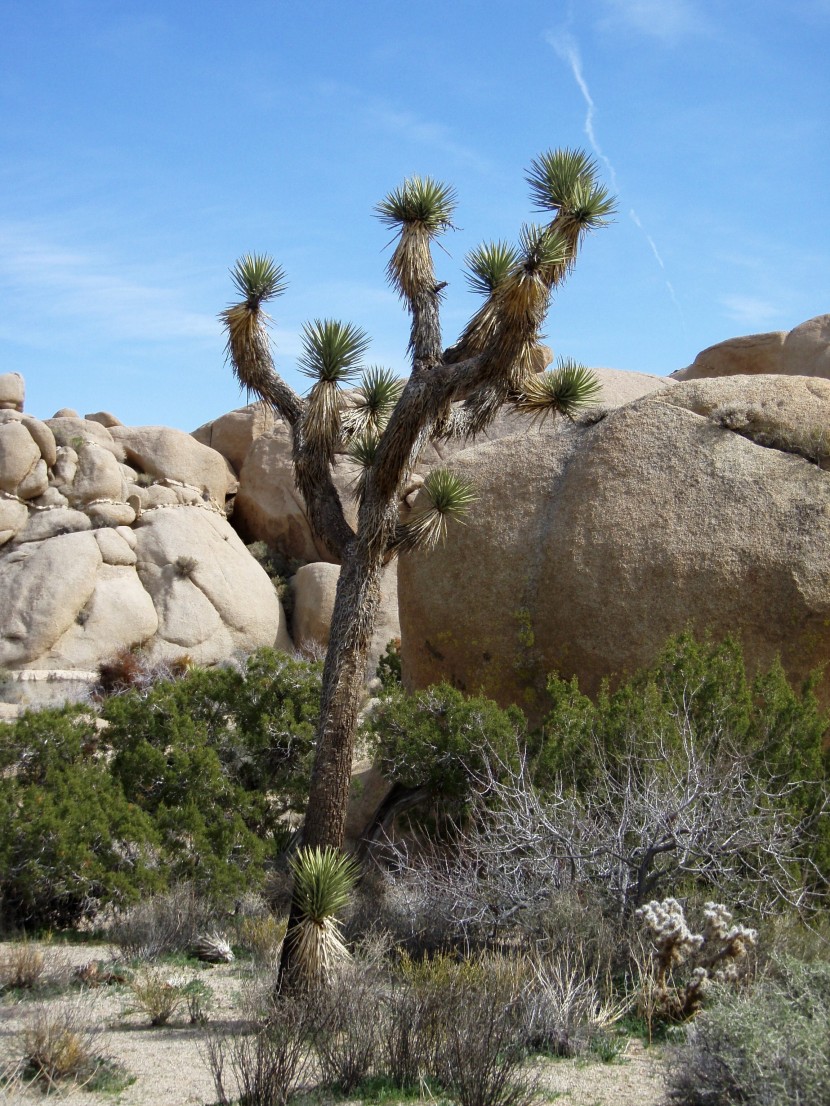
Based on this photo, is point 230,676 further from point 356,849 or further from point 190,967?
point 190,967

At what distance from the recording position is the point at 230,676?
12.5m

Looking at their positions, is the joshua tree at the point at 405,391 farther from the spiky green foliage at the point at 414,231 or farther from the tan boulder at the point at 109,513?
the tan boulder at the point at 109,513

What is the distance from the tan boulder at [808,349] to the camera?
2400 centimetres

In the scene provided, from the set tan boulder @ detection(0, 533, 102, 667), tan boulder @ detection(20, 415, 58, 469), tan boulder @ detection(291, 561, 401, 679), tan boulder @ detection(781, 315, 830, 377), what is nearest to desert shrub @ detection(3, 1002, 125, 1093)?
tan boulder @ detection(0, 533, 102, 667)

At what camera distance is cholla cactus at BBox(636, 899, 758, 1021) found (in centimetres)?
667

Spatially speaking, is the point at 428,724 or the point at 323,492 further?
the point at 428,724

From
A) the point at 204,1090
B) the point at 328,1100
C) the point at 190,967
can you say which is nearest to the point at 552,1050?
the point at 328,1100

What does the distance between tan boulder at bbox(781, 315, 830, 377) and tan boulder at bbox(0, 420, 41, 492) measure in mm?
17610

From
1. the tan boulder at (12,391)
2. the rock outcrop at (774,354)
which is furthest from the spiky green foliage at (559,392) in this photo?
the tan boulder at (12,391)

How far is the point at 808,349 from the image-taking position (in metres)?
24.4

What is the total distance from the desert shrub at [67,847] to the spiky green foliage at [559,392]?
5.52 m

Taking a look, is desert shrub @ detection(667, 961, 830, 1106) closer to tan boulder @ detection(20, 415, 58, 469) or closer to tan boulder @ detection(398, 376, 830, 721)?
tan boulder @ detection(398, 376, 830, 721)

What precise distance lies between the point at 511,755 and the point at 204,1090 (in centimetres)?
500

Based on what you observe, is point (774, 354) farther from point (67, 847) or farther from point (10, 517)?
point (67, 847)
